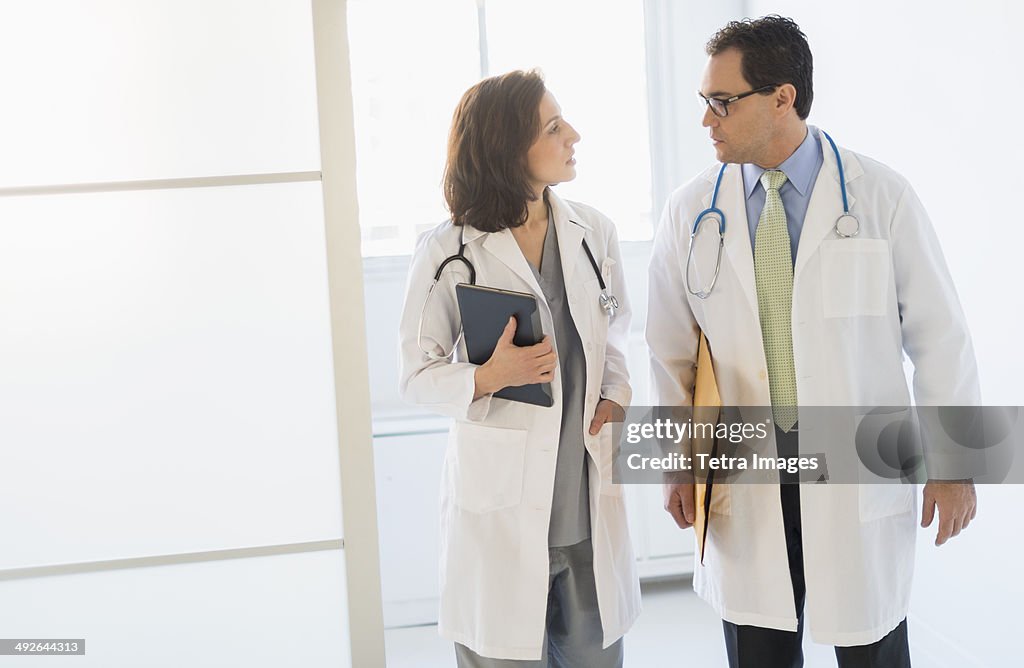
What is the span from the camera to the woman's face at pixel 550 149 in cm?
161

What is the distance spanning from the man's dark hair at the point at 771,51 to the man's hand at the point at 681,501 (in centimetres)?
74

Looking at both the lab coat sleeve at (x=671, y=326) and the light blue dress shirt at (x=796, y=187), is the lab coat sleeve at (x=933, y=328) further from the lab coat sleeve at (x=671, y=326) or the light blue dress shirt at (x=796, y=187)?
the lab coat sleeve at (x=671, y=326)

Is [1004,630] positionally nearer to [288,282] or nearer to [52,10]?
[288,282]

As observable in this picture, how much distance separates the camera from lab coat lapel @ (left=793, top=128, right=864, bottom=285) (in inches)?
61.7

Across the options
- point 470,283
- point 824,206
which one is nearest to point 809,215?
point 824,206

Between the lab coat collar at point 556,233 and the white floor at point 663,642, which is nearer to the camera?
the lab coat collar at point 556,233

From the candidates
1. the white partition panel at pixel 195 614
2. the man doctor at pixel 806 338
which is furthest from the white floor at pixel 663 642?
the white partition panel at pixel 195 614

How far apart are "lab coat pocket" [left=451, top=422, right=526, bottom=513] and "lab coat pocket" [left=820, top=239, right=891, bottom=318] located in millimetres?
595

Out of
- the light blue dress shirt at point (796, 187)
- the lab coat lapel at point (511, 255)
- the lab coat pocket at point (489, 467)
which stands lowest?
the lab coat pocket at point (489, 467)

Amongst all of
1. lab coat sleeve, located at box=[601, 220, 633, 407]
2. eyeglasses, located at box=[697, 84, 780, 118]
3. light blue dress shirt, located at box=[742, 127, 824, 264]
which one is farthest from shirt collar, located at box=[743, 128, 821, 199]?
lab coat sleeve, located at box=[601, 220, 633, 407]

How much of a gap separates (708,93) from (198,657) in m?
1.35

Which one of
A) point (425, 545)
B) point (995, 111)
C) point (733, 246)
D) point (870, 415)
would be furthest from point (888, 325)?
point (425, 545)

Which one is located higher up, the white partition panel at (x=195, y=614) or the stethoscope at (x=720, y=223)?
the stethoscope at (x=720, y=223)

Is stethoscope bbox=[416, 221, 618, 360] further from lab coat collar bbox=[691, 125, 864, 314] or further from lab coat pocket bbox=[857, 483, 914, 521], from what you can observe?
lab coat pocket bbox=[857, 483, 914, 521]
